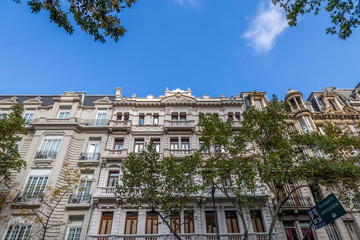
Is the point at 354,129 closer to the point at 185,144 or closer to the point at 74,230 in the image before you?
the point at 185,144

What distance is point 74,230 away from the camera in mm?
17781

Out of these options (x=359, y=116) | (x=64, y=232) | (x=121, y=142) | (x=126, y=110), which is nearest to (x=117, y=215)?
(x=64, y=232)

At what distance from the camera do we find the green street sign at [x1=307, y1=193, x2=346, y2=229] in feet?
24.5

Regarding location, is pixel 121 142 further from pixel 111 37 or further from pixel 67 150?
pixel 111 37

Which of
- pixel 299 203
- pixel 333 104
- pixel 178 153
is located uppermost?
pixel 333 104

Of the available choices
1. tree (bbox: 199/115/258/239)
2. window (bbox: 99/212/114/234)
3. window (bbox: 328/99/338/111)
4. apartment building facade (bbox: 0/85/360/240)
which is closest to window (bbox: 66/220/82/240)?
apartment building facade (bbox: 0/85/360/240)

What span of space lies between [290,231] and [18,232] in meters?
21.4

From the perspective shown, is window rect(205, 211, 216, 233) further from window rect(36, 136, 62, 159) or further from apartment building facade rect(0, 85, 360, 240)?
window rect(36, 136, 62, 159)

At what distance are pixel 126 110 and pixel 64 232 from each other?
44.2 feet

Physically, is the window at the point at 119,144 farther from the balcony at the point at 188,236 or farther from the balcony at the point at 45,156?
the balcony at the point at 188,236

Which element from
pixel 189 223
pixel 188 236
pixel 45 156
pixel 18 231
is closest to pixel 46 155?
pixel 45 156

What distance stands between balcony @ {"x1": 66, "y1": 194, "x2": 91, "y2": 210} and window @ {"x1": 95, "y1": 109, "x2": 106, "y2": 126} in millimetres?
8305

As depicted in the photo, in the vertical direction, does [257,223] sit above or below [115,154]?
below

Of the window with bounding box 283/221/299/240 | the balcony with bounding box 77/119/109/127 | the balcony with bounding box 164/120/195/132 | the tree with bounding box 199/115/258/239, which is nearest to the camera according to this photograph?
the tree with bounding box 199/115/258/239
